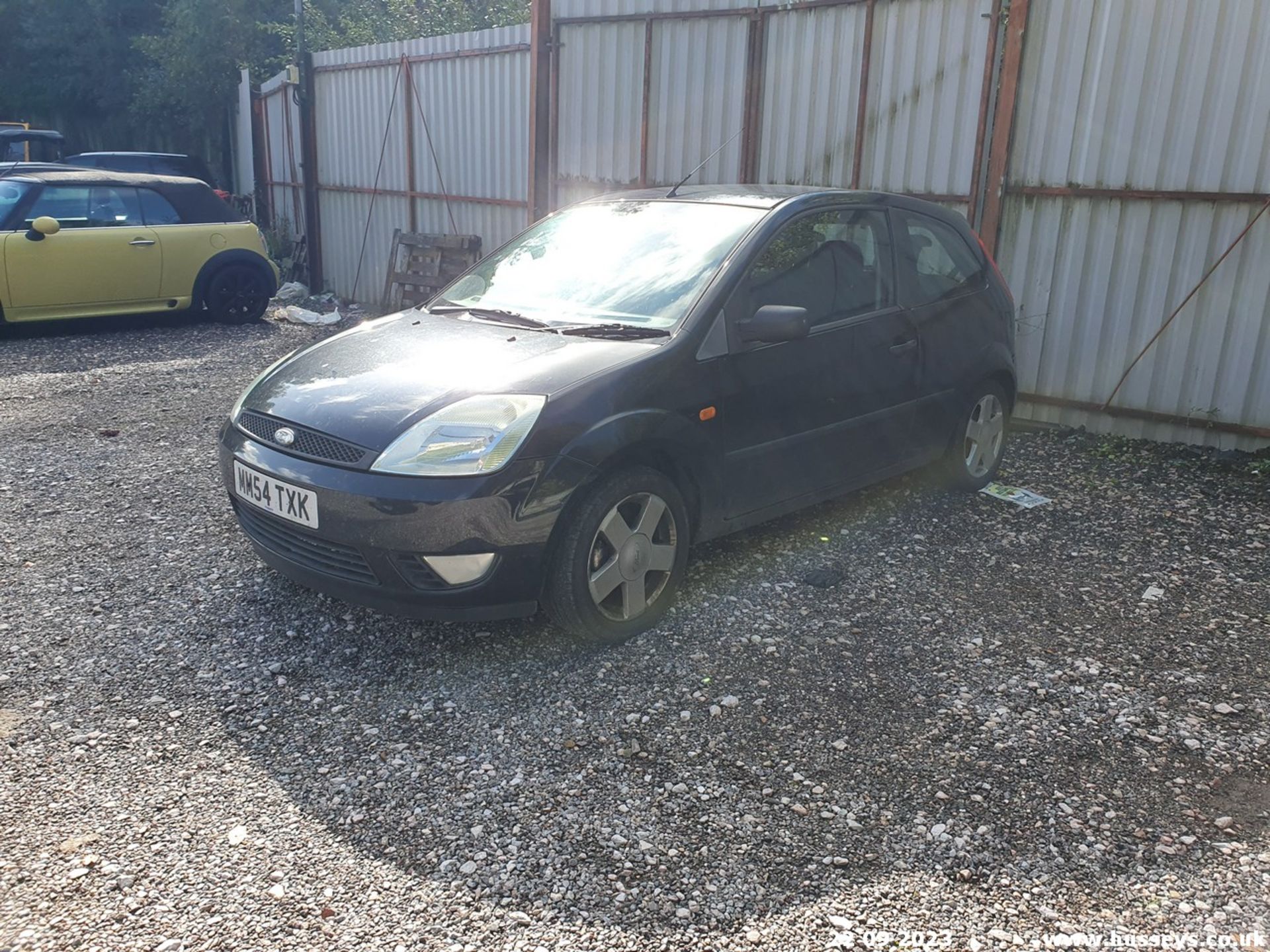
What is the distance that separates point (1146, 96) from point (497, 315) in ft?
15.8

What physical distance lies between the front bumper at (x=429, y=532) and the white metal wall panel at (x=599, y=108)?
20.8 feet

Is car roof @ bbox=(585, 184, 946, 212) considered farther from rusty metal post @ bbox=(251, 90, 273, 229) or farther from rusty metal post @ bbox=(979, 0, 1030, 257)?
rusty metal post @ bbox=(251, 90, 273, 229)

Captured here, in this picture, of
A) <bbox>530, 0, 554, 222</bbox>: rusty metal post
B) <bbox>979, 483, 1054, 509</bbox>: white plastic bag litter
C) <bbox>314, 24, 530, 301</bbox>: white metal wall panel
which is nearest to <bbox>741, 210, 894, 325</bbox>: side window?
<bbox>979, 483, 1054, 509</bbox>: white plastic bag litter

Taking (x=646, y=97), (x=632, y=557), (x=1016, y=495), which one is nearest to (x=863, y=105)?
(x=646, y=97)

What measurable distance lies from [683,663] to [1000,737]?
111cm

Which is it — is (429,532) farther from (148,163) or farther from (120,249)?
(148,163)

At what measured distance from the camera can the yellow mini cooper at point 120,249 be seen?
30.6ft

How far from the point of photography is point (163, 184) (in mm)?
10391

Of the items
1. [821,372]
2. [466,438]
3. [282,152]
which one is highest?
[282,152]

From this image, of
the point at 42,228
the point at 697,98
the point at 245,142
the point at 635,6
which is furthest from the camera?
the point at 245,142

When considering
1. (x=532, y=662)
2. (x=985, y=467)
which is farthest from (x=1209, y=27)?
(x=532, y=662)

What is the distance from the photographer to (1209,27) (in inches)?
249

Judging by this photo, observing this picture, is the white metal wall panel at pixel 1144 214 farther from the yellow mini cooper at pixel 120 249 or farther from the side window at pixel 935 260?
the yellow mini cooper at pixel 120 249

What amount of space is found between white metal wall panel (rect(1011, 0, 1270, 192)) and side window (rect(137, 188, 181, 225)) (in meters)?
7.99
